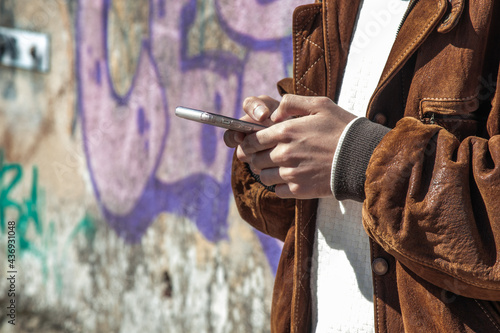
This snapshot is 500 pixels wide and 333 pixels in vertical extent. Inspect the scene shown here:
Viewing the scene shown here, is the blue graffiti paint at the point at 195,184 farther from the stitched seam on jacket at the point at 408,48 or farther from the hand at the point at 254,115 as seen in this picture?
the stitched seam on jacket at the point at 408,48

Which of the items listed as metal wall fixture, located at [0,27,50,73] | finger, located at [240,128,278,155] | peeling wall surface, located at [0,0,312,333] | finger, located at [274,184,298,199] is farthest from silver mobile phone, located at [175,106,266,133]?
metal wall fixture, located at [0,27,50,73]

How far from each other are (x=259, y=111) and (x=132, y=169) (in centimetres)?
258

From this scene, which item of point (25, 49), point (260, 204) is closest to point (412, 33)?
Result: point (260, 204)

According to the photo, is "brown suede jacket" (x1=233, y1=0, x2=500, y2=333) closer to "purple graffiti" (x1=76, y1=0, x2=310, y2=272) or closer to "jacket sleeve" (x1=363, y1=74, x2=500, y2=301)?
"jacket sleeve" (x1=363, y1=74, x2=500, y2=301)

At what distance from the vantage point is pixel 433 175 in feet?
3.25

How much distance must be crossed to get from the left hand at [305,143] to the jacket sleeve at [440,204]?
0.40 ft

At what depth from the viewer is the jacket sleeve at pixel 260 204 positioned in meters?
1.54

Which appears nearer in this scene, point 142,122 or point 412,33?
point 412,33

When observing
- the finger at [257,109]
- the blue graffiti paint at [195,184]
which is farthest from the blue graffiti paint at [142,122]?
the finger at [257,109]

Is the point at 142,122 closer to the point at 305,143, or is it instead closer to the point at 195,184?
the point at 195,184

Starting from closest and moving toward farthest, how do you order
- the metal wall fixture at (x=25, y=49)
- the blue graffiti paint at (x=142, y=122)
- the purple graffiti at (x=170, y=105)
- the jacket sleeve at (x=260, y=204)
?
the jacket sleeve at (x=260, y=204) → the purple graffiti at (x=170, y=105) → the blue graffiti paint at (x=142, y=122) → the metal wall fixture at (x=25, y=49)

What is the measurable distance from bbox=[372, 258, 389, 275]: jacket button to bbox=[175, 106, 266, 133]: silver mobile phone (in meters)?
0.40

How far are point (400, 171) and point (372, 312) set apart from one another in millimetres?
403

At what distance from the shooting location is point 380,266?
117 centimetres
